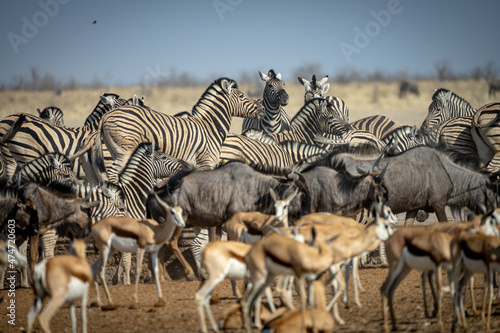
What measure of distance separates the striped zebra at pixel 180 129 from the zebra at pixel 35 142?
1134 mm

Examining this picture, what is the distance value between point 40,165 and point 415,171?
7111 mm

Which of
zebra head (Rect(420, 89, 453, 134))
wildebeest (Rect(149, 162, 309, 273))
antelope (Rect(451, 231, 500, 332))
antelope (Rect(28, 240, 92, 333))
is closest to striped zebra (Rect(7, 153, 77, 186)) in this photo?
wildebeest (Rect(149, 162, 309, 273))

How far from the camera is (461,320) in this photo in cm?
822

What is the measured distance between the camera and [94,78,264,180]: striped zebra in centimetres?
1445

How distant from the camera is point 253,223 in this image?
1024 cm

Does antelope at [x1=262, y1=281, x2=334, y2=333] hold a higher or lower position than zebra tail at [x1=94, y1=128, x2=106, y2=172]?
lower

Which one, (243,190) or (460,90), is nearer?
Answer: (243,190)

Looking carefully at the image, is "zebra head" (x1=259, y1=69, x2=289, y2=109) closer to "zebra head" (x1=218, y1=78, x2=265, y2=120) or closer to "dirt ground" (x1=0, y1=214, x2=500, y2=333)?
"zebra head" (x1=218, y1=78, x2=265, y2=120)

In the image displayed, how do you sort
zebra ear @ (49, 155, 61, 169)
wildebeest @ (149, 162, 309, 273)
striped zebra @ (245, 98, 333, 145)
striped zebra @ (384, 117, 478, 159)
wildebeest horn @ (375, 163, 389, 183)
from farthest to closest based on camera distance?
striped zebra @ (245, 98, 333, 145) < striped zebra @ (384, 117, 478, 159) < zebra ear @ (49, 155, 61, 169) < wildebeest horn @ (375, 163, 389, 183) < wildebeest @ (149, 162, 309, 273)

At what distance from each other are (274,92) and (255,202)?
7198mm

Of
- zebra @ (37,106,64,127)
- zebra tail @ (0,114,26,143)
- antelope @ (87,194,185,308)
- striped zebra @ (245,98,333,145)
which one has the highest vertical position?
zebra @ (37,106,64,127)

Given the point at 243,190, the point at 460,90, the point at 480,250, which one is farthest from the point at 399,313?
the point at 460,90

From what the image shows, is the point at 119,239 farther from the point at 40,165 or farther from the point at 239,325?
the point at 40,165

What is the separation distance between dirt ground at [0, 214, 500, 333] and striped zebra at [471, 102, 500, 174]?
205 inches
